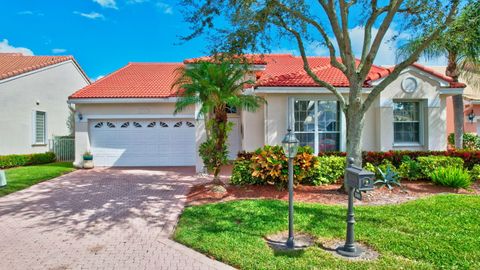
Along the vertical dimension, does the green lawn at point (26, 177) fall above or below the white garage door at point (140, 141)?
below

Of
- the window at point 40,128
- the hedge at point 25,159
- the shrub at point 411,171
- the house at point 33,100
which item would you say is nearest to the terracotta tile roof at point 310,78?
the shrub at point 411,171

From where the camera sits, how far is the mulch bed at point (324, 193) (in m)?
7.80

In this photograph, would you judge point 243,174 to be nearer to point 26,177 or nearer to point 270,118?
point 270,118

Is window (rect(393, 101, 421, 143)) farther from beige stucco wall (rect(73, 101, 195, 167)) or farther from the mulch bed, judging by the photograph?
beige stucco wall (rect(73, 101, 195, 167))

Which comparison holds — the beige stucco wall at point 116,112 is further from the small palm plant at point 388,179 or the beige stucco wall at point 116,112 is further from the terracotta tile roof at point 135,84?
the small palm plant at point 388,179

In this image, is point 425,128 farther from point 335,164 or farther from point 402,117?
point 335,164

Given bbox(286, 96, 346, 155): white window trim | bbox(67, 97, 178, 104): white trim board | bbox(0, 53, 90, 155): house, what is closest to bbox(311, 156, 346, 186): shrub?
Result: bbox(286, 96, 346, 155): white window trim

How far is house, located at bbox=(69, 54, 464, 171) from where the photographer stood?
39.1 feet

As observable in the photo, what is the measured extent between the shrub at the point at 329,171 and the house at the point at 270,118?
8.80 feet

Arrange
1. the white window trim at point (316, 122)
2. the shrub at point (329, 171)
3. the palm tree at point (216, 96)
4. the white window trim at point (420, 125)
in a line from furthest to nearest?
the white window trim at point (420, 125)
the white window trim at point (316, 122)
the shrub at point (329, 171)
the palm tree at point (216, 96)

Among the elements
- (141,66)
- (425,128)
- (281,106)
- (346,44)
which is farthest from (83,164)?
(425,128)

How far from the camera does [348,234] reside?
462 centimetres

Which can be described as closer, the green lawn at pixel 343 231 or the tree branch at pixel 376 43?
the green lawn at pixel 343 231

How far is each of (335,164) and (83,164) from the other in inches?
475
